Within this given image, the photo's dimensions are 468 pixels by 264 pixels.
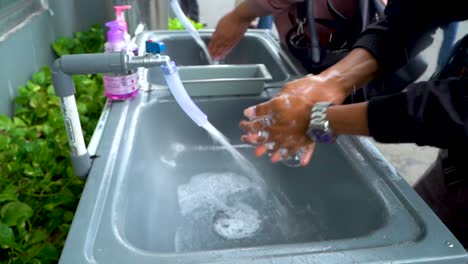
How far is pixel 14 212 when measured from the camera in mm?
780

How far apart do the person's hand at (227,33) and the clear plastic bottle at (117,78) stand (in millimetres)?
450

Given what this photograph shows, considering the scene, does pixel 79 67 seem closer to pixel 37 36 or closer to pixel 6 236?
pixel 6 236

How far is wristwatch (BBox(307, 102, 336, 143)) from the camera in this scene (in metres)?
0.73

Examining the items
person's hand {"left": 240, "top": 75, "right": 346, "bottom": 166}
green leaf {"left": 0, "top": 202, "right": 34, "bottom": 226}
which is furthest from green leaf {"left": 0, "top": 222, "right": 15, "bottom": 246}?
person's hand {"left": 240, "top": 75, "right": 346, "bottom": 166}

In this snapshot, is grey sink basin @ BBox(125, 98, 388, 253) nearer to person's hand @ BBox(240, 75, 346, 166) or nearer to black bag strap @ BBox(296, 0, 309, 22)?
person's hand @ BBox(240, 75, 346, 166)

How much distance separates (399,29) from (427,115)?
1.17 ft

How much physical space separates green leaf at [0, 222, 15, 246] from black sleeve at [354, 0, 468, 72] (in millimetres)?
815

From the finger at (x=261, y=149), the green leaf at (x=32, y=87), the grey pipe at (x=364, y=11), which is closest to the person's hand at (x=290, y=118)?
the finger at (x=261, y=149)

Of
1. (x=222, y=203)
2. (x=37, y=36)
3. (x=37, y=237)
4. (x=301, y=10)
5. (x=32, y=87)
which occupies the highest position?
(x=301, y=10)

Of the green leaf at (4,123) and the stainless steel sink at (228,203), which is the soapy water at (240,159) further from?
the green leaf at (4,123)

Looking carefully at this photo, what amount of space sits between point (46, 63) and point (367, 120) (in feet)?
3.92

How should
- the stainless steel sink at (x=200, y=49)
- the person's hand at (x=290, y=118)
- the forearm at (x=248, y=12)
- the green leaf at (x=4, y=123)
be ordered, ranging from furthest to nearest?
the stainless steel sink at (x=200, y=49)
the forearm at (x=248, y=12)
the green leaf at (x=4, y=123)
the person's hand at (x=290, y=118)

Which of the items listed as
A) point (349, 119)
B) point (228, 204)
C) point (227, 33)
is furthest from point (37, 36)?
point (349, 119)

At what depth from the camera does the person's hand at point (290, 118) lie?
78 cm
